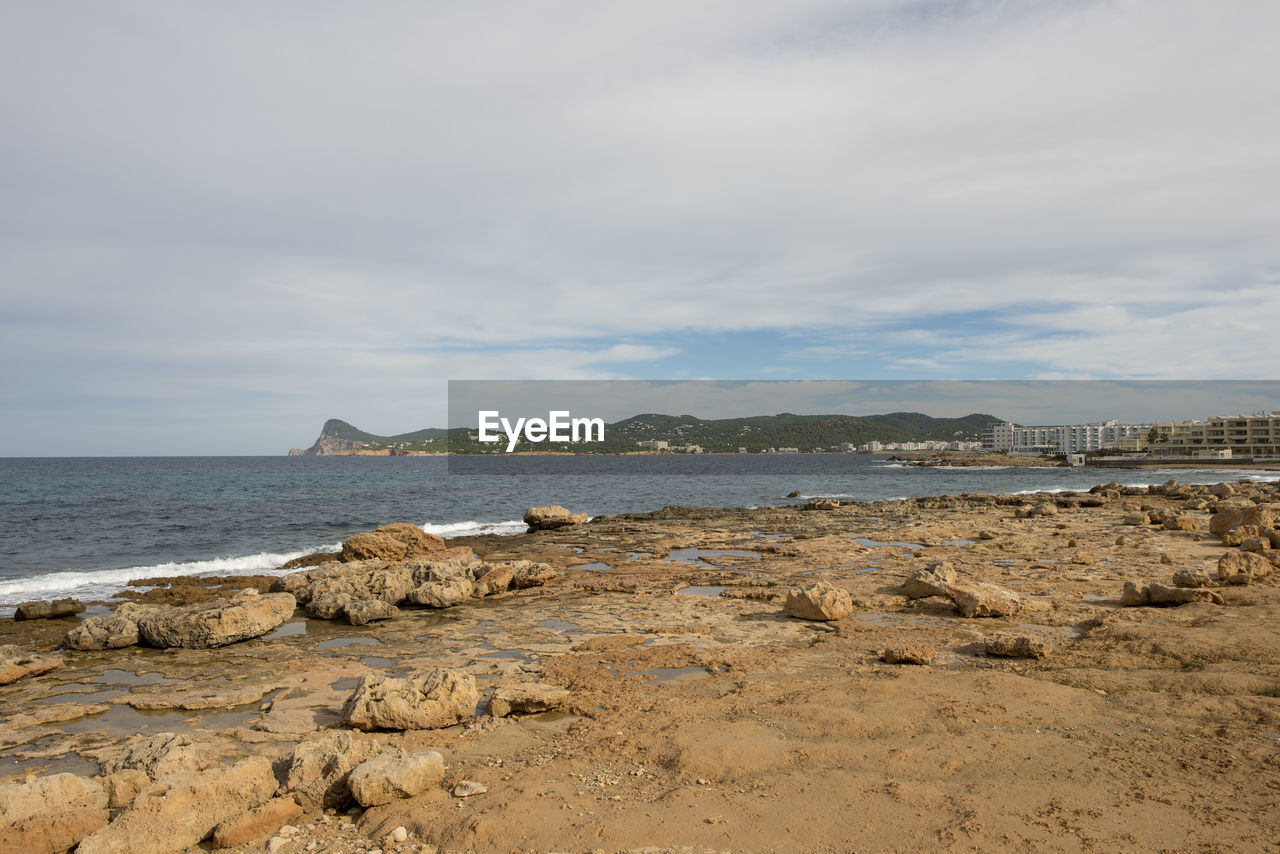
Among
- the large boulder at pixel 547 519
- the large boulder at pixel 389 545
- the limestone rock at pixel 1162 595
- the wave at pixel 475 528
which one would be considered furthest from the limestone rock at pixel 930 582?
the wave at pixel 475 528

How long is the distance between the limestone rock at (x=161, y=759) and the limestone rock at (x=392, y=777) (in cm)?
172

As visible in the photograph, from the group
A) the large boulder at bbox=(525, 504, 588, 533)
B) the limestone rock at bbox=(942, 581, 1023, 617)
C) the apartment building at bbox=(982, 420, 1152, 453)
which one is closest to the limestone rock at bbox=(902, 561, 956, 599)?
the limestone rock at bbox=(942, 581, 1023, 617)

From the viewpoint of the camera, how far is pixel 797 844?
17.0 feet

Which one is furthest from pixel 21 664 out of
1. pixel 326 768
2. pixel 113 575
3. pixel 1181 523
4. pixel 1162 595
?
pixel 1181 523

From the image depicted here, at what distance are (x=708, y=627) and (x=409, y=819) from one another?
7574 mm

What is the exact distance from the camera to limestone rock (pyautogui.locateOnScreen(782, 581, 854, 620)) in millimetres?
12969

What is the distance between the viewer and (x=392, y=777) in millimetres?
6156

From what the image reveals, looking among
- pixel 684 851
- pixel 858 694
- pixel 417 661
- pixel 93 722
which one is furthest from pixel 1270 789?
pixel 93 722

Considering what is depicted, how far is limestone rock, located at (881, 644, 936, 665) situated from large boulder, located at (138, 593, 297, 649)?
1101 centimetres

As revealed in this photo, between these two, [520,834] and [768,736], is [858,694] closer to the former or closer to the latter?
[768,736]

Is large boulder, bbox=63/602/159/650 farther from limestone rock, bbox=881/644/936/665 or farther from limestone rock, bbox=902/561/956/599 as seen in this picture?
limestone rock, bbox=902/561/956/599

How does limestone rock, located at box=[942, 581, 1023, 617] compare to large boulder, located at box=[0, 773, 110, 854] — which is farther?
limestone rock, located at box=[942, 581, 1023, 617]

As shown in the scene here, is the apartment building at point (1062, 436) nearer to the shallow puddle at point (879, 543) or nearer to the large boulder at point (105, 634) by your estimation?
the shallow puddle at point (879, 543)

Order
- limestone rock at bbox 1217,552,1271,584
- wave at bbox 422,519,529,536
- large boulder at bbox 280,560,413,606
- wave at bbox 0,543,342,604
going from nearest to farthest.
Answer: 1. limestone rock at bbox 1217,552,1271,584
2. large boulder at bbox 280,560,413,606
3. wave at bbox 0,543,342,604
4. wave at bbox 422,519,529,536
